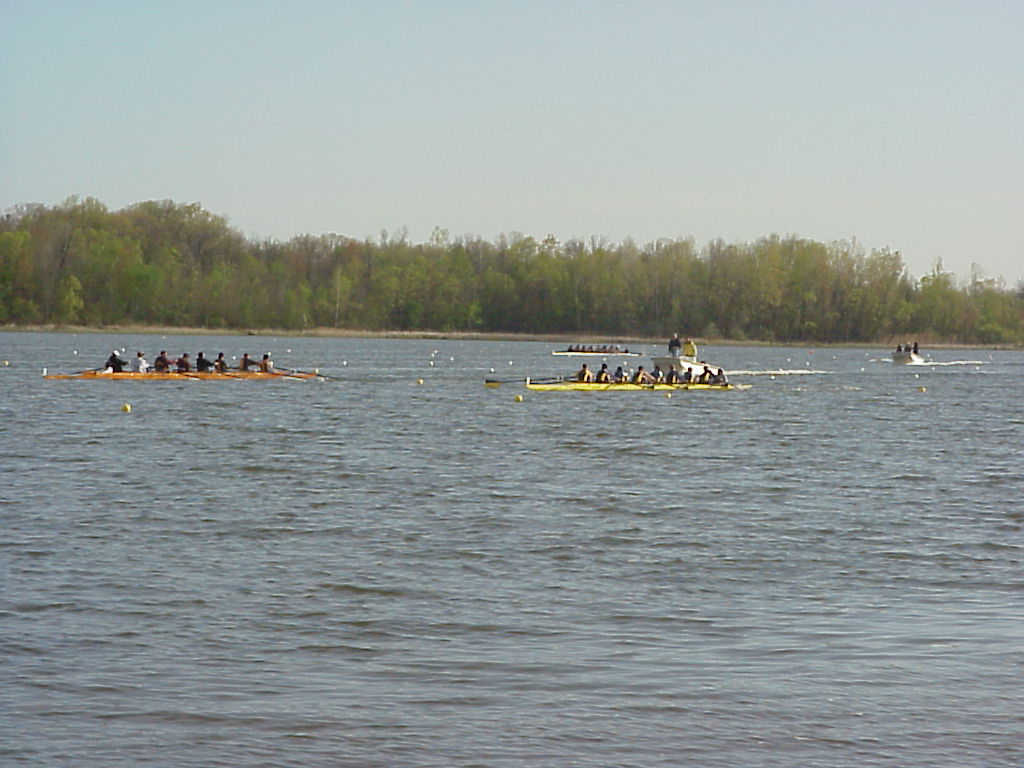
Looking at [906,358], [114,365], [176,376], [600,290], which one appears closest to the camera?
[114,365]

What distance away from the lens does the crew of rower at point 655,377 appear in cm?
5538

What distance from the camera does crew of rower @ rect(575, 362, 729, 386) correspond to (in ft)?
182

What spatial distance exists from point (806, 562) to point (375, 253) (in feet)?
484

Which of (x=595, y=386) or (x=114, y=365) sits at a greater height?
(x=114, y=365)

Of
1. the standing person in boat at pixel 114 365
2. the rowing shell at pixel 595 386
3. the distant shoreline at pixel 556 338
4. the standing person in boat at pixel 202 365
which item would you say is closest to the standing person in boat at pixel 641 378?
the rowing shell at pixel 595 386

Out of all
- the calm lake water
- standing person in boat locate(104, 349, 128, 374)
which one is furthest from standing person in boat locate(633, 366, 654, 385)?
the calm lake water

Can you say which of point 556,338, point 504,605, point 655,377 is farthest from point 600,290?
point 504,605

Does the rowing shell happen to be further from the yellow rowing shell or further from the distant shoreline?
Result: the distant shoreline

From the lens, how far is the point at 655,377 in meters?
58.9

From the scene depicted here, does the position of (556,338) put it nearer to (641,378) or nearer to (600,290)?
(600,290)

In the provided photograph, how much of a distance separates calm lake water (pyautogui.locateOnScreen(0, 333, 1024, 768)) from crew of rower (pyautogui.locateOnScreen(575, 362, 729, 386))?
2116 centimetres

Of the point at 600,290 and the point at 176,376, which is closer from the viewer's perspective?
the point at 176,376

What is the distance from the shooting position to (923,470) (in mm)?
30156

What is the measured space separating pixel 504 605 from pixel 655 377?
44926 millimetres
